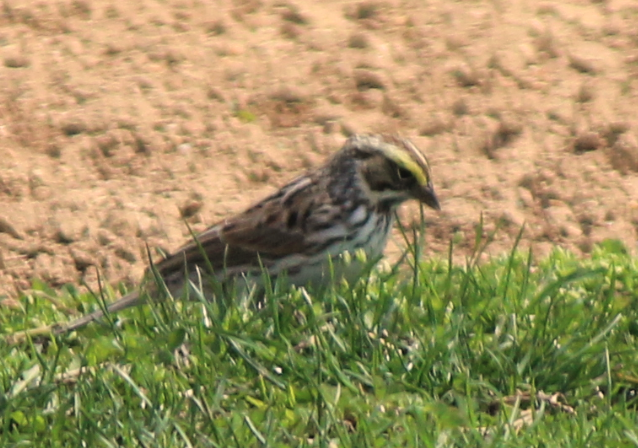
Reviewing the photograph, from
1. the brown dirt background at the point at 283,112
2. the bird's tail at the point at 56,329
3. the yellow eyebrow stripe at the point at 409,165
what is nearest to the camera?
the bird's tail at the point at 56,329

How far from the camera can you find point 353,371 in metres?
6.03

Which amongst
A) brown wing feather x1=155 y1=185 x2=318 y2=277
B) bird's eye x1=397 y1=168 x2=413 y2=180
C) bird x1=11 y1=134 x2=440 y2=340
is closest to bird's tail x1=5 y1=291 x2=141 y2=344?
bird x1=11 y1=134 x2=440 y2=340

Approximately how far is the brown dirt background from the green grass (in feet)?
5.71

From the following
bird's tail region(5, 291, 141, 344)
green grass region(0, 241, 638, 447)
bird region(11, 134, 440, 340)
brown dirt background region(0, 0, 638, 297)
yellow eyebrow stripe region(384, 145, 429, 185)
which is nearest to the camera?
green grass region(0, 241, 638, 447)

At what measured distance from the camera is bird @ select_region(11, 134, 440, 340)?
23.5ft

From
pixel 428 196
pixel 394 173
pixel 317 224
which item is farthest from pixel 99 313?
pixel 428 196

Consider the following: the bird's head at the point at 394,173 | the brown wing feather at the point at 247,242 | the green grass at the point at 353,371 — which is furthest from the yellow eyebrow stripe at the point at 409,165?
the green grass at the point at 353,371

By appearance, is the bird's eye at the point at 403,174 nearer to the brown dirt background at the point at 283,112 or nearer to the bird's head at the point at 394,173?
the bird's head at the point at 394,173

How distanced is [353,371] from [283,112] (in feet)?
11.6

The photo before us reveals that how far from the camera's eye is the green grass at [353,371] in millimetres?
5574

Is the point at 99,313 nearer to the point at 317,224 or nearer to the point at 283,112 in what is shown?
the point at 317,224

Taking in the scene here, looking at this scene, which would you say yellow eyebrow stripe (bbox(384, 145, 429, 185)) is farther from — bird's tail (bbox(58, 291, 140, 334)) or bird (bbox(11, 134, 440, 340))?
bird's tail (bbox(58, 291, 140, 334))

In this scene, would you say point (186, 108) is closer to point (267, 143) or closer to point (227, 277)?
point (267, 143)

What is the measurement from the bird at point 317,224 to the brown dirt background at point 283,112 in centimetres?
103
